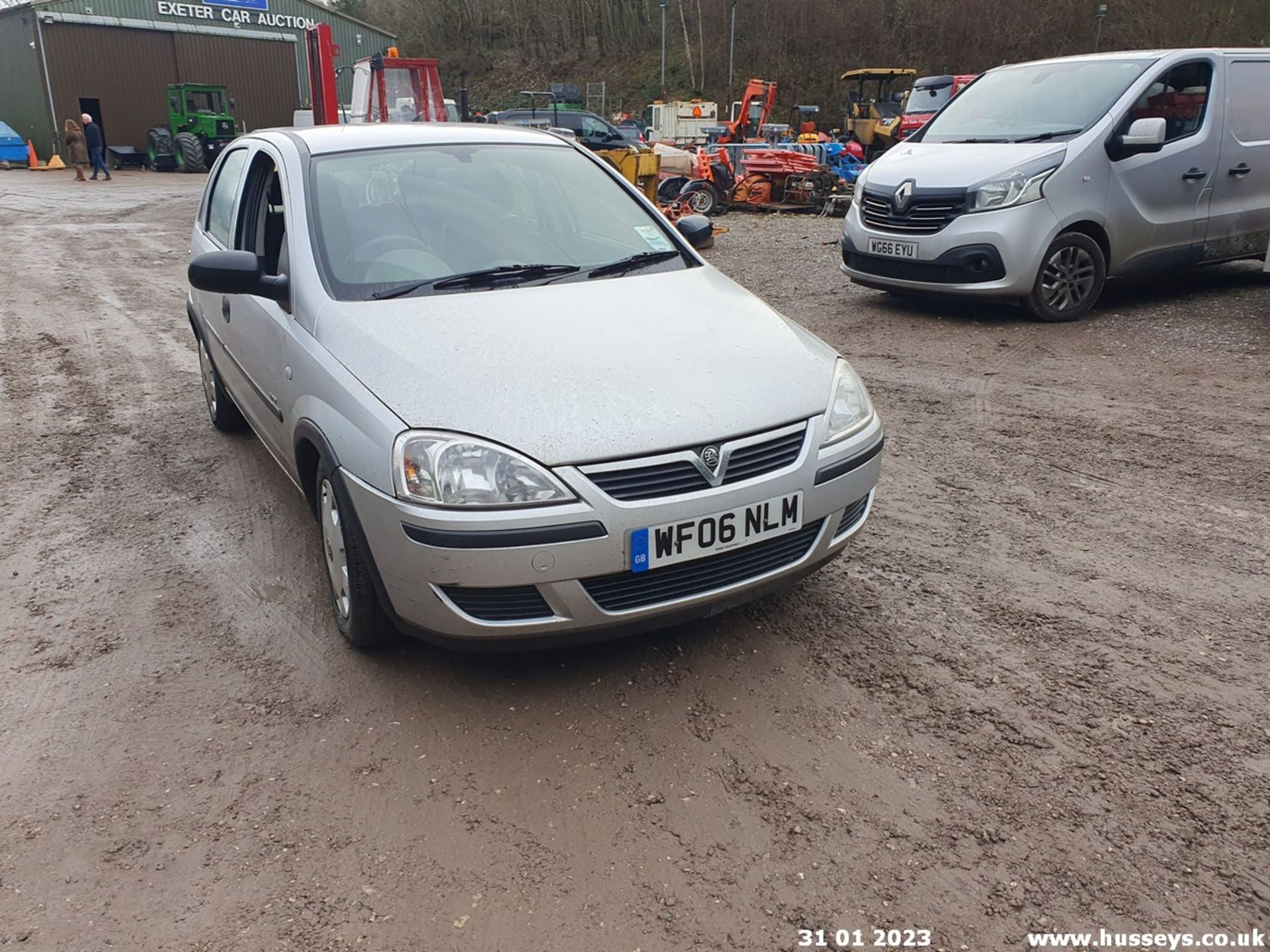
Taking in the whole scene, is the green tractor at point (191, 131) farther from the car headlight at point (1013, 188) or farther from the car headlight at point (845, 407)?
the car headlight at point (845, 407)

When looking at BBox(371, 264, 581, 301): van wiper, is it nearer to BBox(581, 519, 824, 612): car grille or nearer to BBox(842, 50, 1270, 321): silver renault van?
BBox(581, 519, 824, 612): car grille

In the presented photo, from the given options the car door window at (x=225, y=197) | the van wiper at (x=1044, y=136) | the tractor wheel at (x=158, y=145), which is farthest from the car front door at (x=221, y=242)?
the tractor wheel at (x=158, y=145)

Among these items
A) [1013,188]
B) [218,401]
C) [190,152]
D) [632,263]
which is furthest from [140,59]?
[632,263]

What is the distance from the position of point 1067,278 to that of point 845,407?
16.9 feet

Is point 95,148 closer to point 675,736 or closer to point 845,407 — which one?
point 845,407

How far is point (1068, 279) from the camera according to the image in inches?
291

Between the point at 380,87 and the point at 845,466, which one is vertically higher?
the point at 380,87

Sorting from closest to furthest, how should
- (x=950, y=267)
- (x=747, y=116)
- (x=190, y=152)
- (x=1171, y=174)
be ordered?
(x=950, y=267), (x=1171, y=174), (x=747, y=116), (x=190, y=152)

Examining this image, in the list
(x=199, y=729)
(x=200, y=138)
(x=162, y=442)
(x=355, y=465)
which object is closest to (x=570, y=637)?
(x=355, y=465)

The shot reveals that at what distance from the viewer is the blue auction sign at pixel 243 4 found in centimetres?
3494

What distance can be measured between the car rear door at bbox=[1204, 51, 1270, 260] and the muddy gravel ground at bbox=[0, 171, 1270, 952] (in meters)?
3.92

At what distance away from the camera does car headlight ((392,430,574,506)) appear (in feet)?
8.50

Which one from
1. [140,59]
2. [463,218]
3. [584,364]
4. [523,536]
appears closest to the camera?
[523,536]
